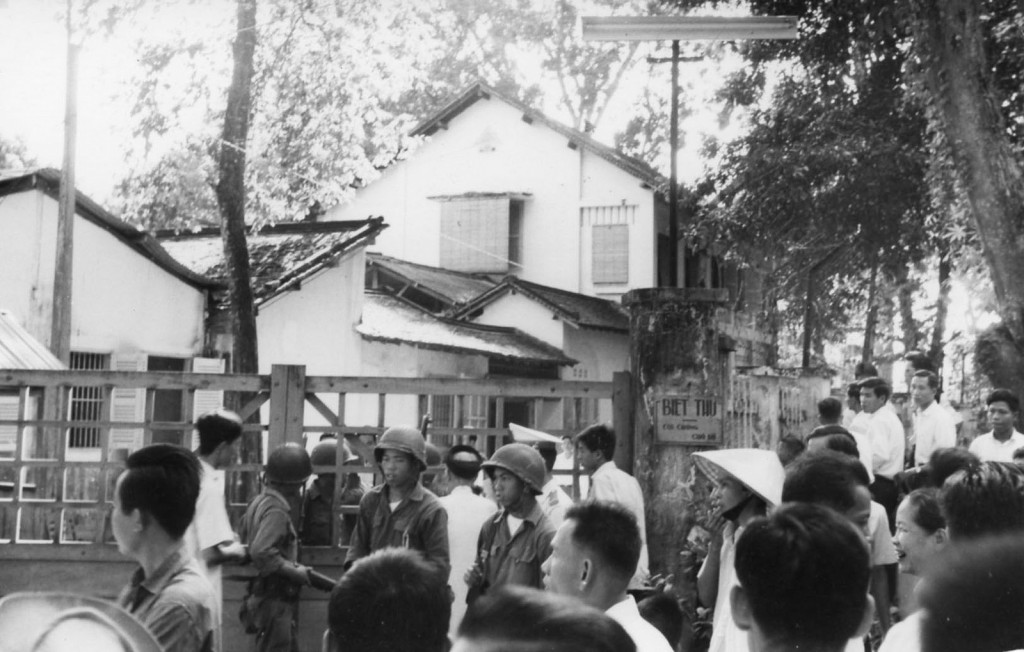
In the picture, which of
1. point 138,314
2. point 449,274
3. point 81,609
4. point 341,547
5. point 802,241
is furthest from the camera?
point 449,274

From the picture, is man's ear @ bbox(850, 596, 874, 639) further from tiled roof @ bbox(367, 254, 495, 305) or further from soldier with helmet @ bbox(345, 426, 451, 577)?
tiled roof @ bbox(367, 254, 495, 305)

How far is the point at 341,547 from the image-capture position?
7508 millimetres

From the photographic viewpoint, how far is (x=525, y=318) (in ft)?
72.6

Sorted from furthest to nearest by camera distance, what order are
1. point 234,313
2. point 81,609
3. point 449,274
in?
point 449,274 < point 234,313 < point 81,609

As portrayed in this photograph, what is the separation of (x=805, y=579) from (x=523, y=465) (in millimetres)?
3115

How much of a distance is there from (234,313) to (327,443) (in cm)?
731

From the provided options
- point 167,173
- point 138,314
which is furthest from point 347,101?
point 138,314

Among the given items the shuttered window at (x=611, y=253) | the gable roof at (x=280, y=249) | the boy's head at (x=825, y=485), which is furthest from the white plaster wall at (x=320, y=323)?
the boy's head at (x=825, y=485)

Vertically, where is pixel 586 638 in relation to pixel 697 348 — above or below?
below

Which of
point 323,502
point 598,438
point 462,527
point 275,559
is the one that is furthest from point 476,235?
point 275,559

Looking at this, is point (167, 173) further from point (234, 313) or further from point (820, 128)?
point (820, 128)

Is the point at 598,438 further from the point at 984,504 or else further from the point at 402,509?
the point at 984,504

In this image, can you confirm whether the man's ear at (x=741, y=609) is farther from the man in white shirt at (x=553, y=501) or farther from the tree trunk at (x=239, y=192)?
the tree trunk at (x=239, y=192)

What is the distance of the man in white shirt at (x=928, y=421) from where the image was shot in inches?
364
